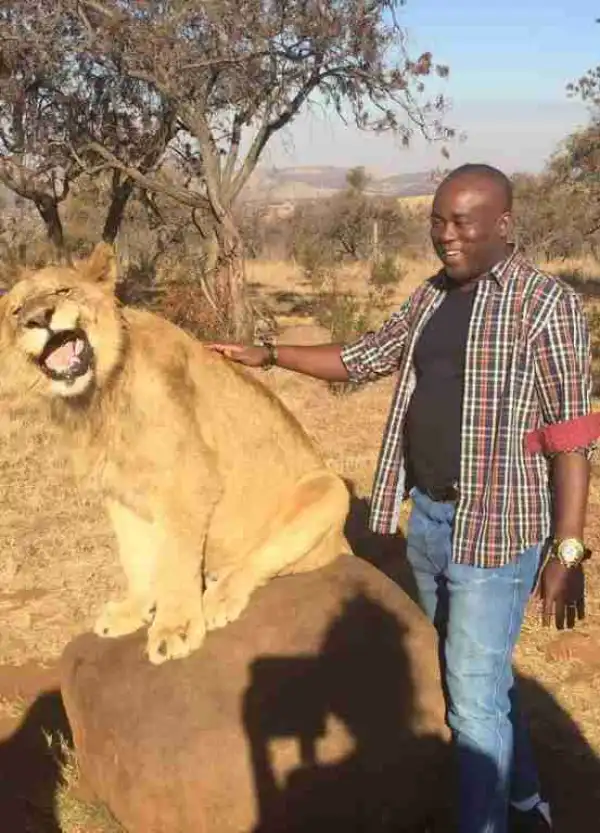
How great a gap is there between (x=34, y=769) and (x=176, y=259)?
70.5 ft

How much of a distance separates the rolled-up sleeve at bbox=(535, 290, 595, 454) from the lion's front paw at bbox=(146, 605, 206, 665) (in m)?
1.71

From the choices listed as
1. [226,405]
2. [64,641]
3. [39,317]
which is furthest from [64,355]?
[64,641]

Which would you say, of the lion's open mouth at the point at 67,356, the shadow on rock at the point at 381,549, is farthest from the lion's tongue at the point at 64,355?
the shadow on rock at the point at 381,549

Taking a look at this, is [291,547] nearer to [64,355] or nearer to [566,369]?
[64,355]

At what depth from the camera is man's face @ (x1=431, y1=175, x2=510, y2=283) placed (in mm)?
3525

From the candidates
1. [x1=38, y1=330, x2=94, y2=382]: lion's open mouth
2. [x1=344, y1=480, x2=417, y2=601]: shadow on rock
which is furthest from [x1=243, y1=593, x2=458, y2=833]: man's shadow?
[x1=344, y1=480, x2=417, y2=601]: shadow on rock

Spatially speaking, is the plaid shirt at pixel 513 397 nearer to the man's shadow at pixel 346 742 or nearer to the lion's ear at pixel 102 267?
the man's shadow at pixel 346 742

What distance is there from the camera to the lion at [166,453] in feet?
13.3

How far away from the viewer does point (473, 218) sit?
11.6 ft

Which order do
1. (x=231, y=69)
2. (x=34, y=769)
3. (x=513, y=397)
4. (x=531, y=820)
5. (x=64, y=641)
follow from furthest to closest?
(x=231, y=69)
(x=64, y=641)
(x=34, y=769)
(x=531, y=820)
(x=513, y=397)

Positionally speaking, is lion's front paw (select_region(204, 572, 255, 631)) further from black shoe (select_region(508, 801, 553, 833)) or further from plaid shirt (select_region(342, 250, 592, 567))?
black shoe (select_region(508, 801, 553, 833))

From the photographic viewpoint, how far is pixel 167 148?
1797cm

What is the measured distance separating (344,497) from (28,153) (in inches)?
560

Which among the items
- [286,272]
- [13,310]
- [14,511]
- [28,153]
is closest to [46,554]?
[14,511]
